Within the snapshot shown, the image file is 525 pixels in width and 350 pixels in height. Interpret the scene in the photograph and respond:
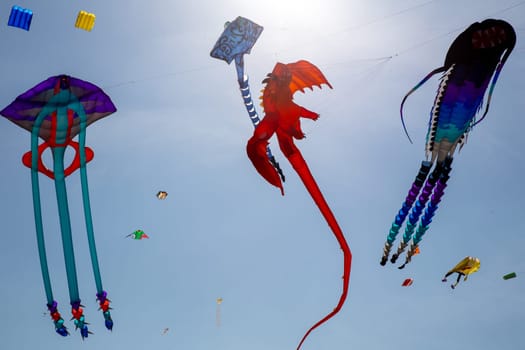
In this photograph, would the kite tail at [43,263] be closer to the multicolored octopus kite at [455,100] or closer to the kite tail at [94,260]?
the kite tail at [94,260]

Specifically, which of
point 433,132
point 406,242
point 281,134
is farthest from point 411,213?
point 281,134

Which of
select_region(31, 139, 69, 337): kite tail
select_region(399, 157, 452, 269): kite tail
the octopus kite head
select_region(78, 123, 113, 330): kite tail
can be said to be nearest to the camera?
the octopus kite head

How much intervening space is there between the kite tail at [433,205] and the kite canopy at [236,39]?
31.0ft

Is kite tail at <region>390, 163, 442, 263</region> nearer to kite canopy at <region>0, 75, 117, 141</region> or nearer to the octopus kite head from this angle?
the octopus kite head

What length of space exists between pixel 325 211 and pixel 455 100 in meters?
6.80

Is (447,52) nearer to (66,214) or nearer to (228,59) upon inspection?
(228,59)

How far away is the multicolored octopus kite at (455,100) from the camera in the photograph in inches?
973

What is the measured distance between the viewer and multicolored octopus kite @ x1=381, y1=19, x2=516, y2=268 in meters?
24.7

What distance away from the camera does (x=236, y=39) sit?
28.5 m

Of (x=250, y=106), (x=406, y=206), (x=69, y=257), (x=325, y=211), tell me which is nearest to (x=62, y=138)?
(x=69, y=257)

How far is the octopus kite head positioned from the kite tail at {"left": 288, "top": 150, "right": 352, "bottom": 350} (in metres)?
7.39

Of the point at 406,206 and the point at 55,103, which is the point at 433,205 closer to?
the point at 406,206

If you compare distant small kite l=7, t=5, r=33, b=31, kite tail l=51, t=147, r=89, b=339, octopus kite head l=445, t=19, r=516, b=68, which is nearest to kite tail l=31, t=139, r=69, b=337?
kite tail l=51, t=147, r=89, b=339

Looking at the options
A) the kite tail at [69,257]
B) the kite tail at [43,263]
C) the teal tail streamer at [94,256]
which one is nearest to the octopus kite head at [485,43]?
the teal tail streamer at [94,256]
